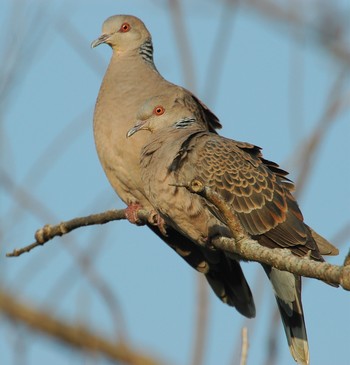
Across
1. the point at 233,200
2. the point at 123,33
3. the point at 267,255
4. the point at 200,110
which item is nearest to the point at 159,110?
the point at 200,110

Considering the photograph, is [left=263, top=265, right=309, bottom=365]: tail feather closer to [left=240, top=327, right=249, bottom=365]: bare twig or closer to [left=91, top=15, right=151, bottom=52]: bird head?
[left=240, top=327, right=249, bottom=365]: bare twig

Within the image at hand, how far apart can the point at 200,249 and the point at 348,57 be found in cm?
132

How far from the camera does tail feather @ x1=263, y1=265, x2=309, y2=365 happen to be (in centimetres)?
462

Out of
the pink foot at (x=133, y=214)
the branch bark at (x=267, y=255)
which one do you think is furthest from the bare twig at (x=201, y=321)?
the pink foot at (x=133, y=214)

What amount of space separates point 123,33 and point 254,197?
193cm

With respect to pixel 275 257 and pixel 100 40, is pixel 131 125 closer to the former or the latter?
pixel 100 40

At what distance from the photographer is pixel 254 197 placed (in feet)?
15.3

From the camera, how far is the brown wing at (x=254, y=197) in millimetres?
4555

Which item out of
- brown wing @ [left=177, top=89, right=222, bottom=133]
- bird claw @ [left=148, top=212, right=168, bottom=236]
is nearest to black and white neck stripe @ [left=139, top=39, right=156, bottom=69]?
brown wing @ [left=177, top=89, right=222, bottom=133]

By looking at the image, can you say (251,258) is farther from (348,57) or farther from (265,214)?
(348,57)

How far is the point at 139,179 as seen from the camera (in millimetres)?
5270

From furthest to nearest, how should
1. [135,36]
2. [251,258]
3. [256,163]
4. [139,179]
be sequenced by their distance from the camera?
[135,36], [139,179], [256,163], [251,258]

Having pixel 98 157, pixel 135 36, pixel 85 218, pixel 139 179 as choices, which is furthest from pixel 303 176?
pixel 135 36

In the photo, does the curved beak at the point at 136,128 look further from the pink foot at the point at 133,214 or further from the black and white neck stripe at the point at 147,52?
the black and white neck stripe at the point at 147,52
